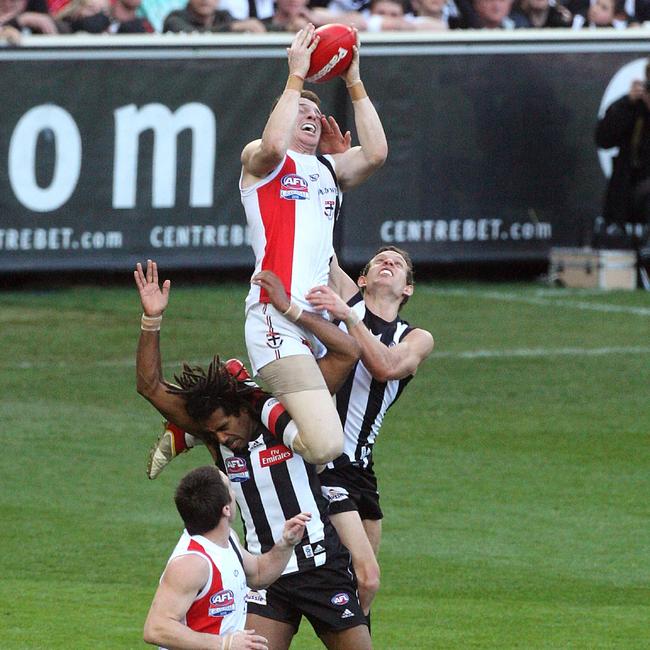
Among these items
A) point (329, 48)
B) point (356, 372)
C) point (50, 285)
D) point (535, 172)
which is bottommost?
point (50, 285)

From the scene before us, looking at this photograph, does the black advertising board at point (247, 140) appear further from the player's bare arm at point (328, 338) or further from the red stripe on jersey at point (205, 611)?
the red stripe on jersey at point (205, 611)

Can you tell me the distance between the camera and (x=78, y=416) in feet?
44.2

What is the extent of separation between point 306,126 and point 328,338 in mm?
1058

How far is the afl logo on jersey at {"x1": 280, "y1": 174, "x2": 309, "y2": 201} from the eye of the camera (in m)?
7.80

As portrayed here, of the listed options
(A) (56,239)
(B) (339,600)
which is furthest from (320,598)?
(A) (56,239)

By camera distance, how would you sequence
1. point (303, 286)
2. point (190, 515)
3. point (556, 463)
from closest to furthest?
point (190, 515)
point (303, 286)
point (556, 463)

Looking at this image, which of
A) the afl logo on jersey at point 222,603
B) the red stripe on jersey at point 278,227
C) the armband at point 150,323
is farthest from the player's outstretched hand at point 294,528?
the red stripe on jersey at point 278,227

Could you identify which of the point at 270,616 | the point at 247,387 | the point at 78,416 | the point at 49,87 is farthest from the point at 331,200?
the point at 49,87

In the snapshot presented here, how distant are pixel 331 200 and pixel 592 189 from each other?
12334 millimetres

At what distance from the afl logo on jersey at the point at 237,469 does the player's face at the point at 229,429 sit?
0.05 metres

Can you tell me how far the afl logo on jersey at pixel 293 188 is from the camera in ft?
25.6

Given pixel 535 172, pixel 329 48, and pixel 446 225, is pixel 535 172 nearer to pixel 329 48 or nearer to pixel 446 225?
pixel 446 225

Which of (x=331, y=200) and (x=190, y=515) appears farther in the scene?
(x=331, y=200)

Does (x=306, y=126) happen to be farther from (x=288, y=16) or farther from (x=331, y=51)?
(x=288, y=16)
